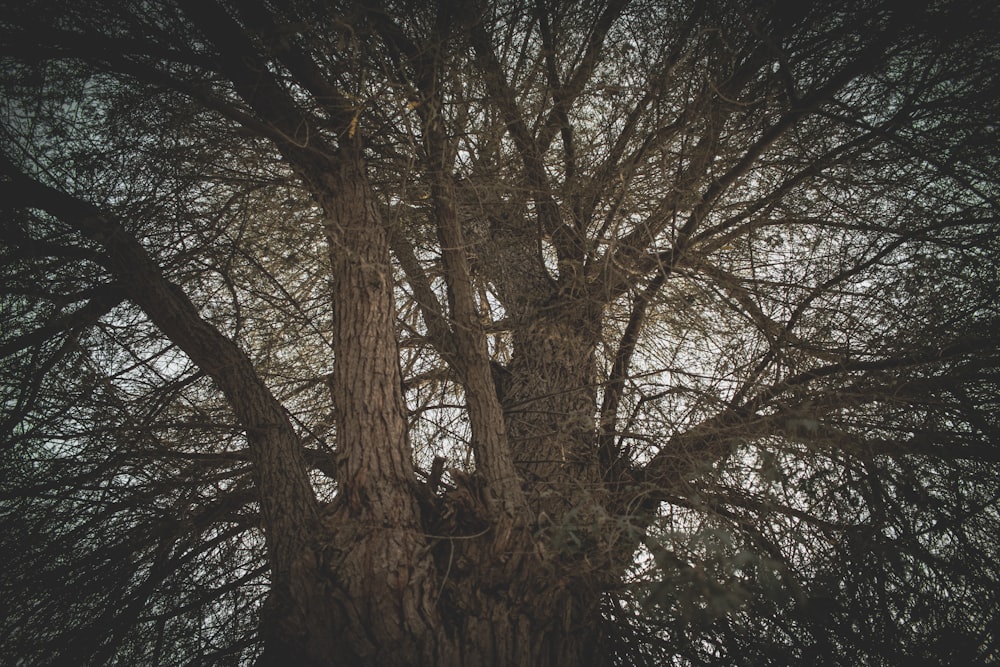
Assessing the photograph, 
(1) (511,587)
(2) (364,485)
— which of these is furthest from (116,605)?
(1) (511,587)

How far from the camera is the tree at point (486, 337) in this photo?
7.07 feet

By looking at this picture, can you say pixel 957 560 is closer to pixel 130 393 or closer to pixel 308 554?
pixel 308 554

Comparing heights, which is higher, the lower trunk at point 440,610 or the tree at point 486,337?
the tree at point 486,337

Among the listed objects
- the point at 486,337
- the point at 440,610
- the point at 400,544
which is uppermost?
the point at 486,337

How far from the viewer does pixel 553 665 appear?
2.25 m

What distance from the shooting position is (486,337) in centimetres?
284

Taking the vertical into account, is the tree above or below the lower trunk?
above

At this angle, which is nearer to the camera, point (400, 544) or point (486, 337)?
point (400, 544)

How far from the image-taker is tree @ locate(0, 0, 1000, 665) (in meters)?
2.16

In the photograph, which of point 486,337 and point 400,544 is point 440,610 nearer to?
point 400,544

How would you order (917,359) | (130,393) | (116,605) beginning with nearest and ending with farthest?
(917,359)
(116,605)
(130,393)

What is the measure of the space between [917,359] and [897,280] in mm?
484

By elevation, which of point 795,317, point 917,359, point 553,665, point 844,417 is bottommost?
point 553,665

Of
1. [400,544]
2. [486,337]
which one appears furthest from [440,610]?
[486,337]
